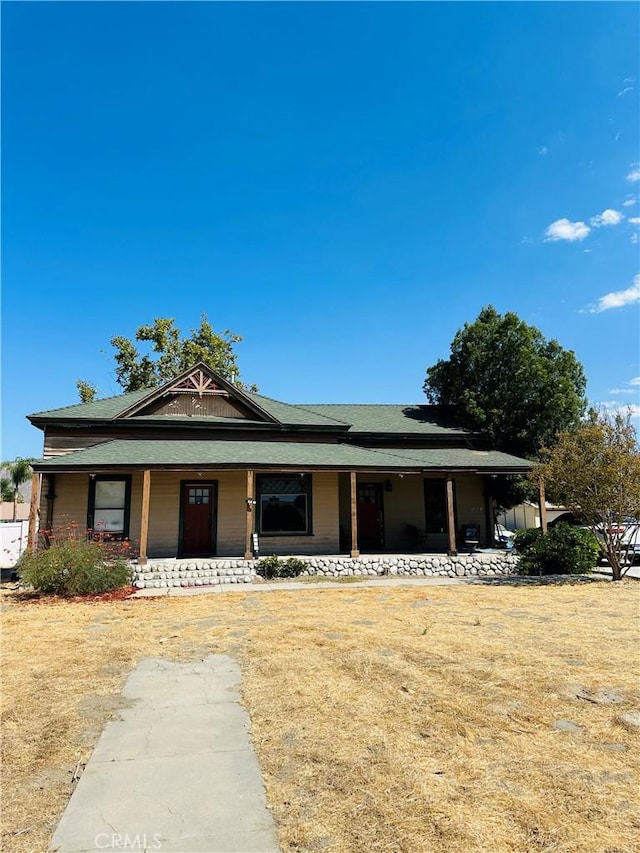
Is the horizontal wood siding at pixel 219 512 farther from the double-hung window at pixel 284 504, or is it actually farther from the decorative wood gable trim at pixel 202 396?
the decorative wood gable trim at pixel 202 396

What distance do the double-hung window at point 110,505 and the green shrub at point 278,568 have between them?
4790mm

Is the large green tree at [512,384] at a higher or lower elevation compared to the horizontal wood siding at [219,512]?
higher

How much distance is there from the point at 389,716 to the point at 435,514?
14.8 m

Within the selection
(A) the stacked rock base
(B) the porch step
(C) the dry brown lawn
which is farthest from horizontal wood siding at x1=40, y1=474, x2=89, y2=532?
(A) the stacked rock base

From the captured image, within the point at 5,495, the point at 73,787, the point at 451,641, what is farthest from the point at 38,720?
the point at 5,495

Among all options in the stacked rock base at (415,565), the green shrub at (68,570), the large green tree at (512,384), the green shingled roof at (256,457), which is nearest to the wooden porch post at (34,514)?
the green shingled roof at (256,457)

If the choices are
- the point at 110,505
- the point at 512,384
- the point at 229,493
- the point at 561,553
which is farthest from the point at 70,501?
the point at 512,384

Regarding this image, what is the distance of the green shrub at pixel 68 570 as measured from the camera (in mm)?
11453

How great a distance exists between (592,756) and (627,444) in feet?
40.6

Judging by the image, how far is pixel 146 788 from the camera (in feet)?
11.5

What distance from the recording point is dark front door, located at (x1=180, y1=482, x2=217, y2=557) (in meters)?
16.2

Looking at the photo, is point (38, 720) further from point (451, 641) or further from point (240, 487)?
point (240, 487)

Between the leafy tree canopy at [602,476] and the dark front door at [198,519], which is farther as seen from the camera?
the dark front door at [198,519]

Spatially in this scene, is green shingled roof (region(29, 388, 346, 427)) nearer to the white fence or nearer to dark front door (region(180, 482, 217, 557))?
dark front door (region(180, 482, 217, 557))
